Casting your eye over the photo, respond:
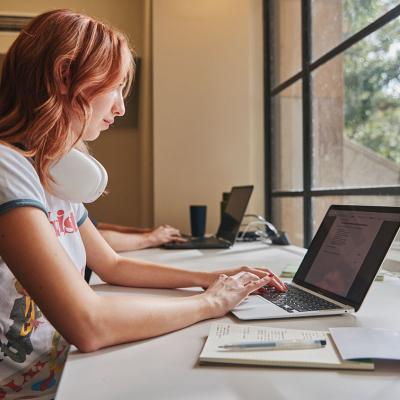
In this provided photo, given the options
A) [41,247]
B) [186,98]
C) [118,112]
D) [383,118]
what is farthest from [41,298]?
[186,98]

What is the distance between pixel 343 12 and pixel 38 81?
5.48 feet

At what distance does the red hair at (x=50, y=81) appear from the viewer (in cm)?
83

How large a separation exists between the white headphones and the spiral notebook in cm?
42

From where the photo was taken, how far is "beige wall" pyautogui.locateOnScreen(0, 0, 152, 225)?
3059mm

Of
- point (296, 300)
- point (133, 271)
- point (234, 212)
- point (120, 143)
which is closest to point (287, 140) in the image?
point (234, 212)

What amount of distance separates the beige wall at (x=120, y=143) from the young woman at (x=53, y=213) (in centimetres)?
205

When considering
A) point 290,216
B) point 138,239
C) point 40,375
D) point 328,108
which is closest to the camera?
point 40,375

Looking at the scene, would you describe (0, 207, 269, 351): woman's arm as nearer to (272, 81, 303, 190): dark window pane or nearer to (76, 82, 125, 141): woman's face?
(76, 82, 125, 141): woman's face

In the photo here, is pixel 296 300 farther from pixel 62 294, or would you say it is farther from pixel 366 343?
pixel 62 294

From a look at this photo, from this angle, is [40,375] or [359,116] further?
[359,116]

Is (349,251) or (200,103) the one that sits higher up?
(200,103)

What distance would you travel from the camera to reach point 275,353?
0.66m

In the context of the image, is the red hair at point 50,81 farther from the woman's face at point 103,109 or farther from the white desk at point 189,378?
the white desk at point 189,378

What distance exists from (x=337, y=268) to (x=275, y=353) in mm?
393
